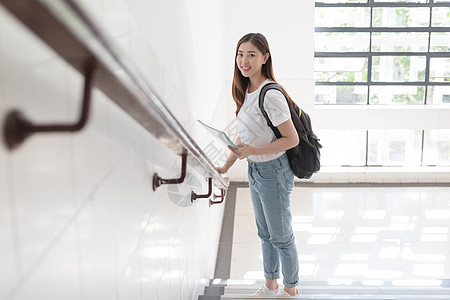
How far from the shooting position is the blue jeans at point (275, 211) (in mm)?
2607

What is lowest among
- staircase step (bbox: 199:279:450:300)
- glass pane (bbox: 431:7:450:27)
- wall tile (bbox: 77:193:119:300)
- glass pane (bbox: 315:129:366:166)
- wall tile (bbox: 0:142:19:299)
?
staircase step (bbox: 199:279:450:300)

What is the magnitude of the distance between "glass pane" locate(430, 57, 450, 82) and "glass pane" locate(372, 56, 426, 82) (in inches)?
4.7

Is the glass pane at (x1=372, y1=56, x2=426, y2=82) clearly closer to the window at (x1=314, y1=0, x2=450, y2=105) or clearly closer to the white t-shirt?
the window at (x1=314, y1=0, x2=450, y2=105)

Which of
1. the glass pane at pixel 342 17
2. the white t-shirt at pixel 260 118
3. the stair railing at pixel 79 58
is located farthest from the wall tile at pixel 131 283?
the glass pane at pixel 342 17

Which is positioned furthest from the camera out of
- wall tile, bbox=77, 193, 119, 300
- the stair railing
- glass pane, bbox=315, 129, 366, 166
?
glass pane, bbox=315, 129, 366, 166

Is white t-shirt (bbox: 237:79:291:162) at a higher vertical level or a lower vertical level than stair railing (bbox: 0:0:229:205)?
lower

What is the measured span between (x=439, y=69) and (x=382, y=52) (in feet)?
2.69

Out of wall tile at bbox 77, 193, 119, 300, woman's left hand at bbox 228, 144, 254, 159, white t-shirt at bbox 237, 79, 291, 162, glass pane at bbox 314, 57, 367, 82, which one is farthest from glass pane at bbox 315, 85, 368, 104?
wall tile at bbox 77, 193, 119, 300

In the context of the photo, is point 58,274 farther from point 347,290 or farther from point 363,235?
point 363,235

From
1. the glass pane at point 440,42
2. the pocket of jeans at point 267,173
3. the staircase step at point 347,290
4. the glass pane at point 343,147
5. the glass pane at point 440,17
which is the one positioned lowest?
the staircase step at point 347,290

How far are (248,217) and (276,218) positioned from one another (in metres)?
2.71

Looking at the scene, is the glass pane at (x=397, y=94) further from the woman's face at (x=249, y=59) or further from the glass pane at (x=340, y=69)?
the woman's face at (x=249, y=59)

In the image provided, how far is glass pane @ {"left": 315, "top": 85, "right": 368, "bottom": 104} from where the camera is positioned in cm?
678

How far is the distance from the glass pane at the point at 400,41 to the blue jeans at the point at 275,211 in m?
4.55
